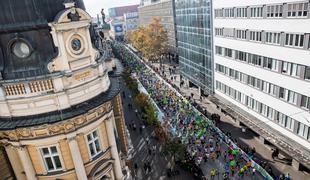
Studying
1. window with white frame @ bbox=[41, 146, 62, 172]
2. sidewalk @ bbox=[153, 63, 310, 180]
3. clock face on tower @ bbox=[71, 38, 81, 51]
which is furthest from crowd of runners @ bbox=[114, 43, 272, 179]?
clock face on tower @ bbox=[71, 38, 81, 51]

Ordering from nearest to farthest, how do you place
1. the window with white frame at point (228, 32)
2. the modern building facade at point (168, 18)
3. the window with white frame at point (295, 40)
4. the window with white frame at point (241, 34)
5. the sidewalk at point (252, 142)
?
1. the window with white frame at point (295, 40)
2. the sidewalk at point (252, 142)
3. the window with white frame at point (241, 34)
4. the window with white frame at point (228, 32)
5. the modern building facade at point (168, 18)

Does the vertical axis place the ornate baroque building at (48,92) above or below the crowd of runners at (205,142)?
above

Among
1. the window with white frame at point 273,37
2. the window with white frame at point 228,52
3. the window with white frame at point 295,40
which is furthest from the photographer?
the window with white frame at point 228,52

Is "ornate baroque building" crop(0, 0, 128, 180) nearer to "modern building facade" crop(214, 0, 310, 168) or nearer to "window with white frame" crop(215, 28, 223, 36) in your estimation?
"modern building facade" crop(214, 0, 310, 168)

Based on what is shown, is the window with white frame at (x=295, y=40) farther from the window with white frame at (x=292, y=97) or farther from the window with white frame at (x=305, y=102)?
the window with white frame at (x=305, y=102)

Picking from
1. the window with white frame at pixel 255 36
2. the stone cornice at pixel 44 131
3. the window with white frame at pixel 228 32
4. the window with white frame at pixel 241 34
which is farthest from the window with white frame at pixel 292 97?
the stone cornice at pixel 44 131

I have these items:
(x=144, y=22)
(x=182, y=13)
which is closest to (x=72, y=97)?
(x=182, y=13)

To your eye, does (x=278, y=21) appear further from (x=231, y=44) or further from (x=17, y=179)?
(x=17, y=179)

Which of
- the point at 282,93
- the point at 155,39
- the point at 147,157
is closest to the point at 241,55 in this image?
the point at 282,93
